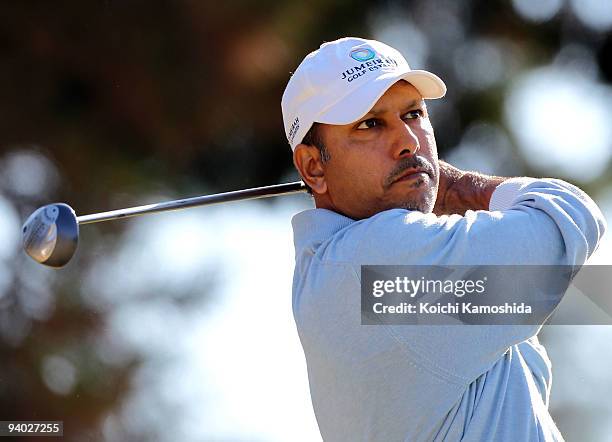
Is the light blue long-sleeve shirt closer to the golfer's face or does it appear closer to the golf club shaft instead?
the golfer's face

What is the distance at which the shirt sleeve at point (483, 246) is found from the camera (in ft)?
6.45

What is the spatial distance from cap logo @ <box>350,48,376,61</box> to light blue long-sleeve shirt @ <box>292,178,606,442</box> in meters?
0.31

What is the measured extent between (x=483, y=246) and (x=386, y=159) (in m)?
0.28

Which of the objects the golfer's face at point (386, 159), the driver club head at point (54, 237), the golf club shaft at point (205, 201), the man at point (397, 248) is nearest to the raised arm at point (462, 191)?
the man at point (397, 248)

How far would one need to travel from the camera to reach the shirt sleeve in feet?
6.45

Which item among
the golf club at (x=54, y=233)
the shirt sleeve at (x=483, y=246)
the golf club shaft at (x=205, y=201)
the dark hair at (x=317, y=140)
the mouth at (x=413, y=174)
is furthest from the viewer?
the golf club shaft at (x=205, y=201)

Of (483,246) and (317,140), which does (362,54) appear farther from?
(483,246)

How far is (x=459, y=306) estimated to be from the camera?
6.70 feet

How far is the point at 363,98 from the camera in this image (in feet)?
7.16

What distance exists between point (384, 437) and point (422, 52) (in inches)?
124

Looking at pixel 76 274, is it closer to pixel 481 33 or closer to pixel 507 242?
pixel 481 33

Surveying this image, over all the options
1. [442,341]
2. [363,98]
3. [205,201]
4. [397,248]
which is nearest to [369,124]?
[363,98]

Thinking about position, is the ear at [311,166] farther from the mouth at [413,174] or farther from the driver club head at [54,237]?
the driver club head at [54,237]

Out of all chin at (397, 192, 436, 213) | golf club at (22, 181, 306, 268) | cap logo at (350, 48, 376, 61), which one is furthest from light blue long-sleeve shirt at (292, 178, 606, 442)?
golf club at (22, 181, 306, 268)
